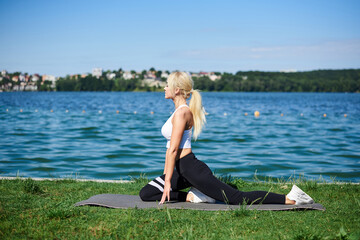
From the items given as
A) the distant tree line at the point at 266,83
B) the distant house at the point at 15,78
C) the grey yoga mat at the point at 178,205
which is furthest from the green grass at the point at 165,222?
the distant house at the point at 15,78

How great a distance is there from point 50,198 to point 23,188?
727 millimetres

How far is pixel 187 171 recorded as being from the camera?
195 inches

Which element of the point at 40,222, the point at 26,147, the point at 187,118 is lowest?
Result: the point at 26,147

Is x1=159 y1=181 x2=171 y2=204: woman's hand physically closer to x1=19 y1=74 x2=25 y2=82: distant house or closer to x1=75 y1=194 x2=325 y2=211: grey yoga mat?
x1=75 y1=194 x2=325 y2=211: grey yoga mat

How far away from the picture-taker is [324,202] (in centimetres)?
537

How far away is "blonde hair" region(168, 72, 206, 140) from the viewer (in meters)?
5.04

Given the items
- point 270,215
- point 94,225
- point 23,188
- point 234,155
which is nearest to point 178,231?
point 94,225

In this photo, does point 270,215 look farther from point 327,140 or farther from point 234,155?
point 327,140

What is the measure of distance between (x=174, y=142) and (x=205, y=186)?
0.74m

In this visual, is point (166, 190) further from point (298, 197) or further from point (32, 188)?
point (32, 188)

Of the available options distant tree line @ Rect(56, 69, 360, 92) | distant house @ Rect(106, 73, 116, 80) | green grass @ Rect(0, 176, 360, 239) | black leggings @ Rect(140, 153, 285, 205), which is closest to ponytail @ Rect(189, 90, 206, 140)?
black leggings @ Rect(140, 153, 285, 205)

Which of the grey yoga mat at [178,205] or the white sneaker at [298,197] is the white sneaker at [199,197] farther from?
the white sneaker at [298,197]

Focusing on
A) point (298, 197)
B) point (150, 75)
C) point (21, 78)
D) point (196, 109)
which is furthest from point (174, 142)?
point (150, 75)

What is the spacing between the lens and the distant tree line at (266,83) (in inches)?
5435
